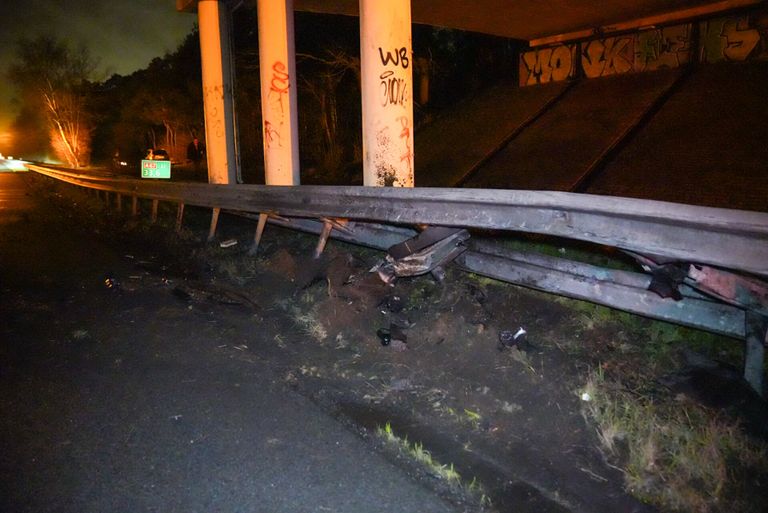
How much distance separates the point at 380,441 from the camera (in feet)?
9.55

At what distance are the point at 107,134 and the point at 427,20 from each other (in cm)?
5729

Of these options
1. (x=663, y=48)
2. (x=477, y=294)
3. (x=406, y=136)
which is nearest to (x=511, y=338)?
(x=477, y=294)

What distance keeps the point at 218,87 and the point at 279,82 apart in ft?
10.5

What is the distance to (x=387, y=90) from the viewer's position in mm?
6832

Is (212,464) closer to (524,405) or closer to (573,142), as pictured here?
(524,405)

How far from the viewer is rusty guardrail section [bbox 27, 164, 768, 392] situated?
105 inches

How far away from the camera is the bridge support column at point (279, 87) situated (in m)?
8.80

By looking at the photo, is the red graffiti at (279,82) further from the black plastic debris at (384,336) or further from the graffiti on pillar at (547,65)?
the graffiti on pillar at (547,65)

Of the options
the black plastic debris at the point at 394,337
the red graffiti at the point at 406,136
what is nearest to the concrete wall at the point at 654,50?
the red graffiti at the point at 406,136

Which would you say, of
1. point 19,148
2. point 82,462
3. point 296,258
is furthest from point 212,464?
point 19,148

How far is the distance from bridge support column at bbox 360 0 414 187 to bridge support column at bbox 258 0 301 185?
2420mm

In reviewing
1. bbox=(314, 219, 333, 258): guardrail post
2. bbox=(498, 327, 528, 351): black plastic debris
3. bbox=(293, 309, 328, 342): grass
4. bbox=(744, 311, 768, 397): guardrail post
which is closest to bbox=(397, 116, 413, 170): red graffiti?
bbox=(314, 219, 333, 258): guardrail post

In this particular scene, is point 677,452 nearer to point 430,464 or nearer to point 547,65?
point 430,464

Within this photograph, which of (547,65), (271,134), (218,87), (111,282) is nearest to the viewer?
(111,282)
